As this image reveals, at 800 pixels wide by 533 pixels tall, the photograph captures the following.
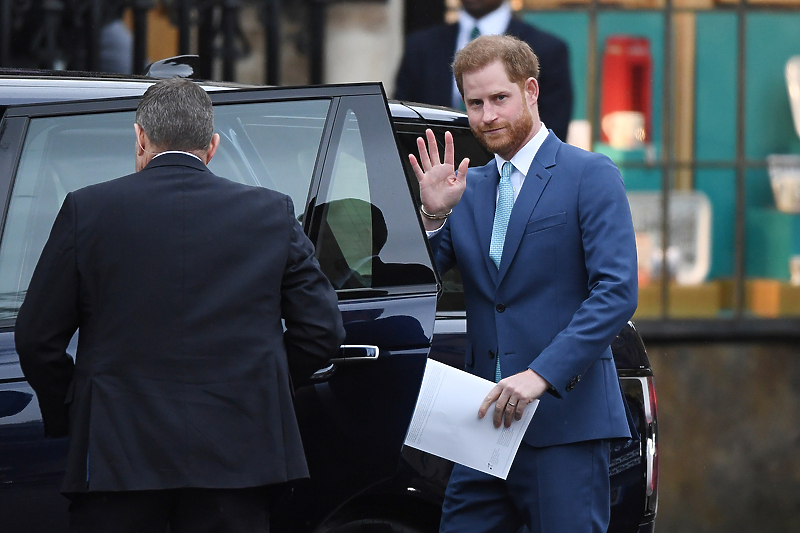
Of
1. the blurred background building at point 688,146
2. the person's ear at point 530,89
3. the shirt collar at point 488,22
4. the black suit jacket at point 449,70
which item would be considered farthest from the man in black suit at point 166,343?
the blurred background building at point 688,146

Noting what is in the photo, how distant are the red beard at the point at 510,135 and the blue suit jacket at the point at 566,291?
0.06m

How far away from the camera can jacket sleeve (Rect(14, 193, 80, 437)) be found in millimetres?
2234

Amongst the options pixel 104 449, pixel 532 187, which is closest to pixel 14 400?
pixel 104 449

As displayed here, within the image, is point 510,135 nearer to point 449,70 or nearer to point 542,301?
point 542,301

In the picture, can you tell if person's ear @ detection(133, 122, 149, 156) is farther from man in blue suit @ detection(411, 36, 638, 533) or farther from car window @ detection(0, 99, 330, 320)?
man in blue suit @ detection(411, 36, 638, 533)

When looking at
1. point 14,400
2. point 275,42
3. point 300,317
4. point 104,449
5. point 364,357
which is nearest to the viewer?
point 104,449

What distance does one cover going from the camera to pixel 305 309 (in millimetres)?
2367

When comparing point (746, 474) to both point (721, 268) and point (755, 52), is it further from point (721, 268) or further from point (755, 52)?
point (755, 52)

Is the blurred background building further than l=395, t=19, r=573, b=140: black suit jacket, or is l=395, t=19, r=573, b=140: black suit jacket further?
the blurred background building

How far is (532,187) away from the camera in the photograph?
8.60 feet

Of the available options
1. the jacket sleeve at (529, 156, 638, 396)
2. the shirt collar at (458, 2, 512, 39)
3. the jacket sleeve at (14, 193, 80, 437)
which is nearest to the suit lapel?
the jacket sleeve at (529, 156, 638, 396)

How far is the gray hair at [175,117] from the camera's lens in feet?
7.63

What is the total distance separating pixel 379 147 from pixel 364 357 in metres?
0.52

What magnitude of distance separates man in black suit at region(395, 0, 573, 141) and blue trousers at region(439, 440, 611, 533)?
2.59 meters
